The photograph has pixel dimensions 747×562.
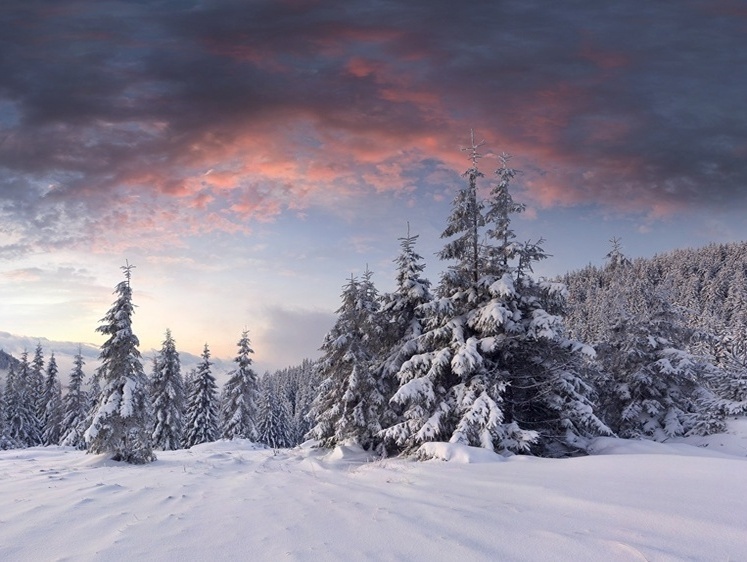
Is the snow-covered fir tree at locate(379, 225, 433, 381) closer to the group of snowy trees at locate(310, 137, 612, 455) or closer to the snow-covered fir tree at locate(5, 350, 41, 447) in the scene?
the group of snowy trees at locate(310, 137, 612, 455)

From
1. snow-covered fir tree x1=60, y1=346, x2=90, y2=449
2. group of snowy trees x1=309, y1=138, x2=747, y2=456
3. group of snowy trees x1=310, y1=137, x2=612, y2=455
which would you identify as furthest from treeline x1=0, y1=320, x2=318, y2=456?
group of snowy trees x1=310, y1=137, x2=612, y2=455

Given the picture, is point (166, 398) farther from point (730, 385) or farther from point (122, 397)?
point (730, 385)

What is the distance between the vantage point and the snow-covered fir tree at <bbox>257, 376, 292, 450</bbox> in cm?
6156

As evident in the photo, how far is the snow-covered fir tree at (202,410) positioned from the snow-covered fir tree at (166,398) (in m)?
2.25

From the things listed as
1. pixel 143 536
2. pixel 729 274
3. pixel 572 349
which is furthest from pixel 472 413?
pixel 729 274

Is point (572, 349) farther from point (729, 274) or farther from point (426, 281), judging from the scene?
point (729, 274)

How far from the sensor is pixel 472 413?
14133 millimetres

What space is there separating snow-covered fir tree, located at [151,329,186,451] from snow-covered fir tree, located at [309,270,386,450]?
966 inches

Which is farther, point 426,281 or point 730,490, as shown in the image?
point 426,281

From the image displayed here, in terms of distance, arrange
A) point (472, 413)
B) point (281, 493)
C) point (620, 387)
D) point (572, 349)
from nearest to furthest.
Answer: point (281, 493) → point (472, 413) → point (572, 349) → point (620, 387)

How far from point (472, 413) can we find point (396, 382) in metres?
8.33

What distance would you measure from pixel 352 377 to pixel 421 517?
16.6 metres

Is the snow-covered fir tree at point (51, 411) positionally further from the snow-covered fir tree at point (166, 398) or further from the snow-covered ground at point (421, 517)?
the snow-covered ground at point (421, 517)

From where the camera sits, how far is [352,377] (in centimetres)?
2238
